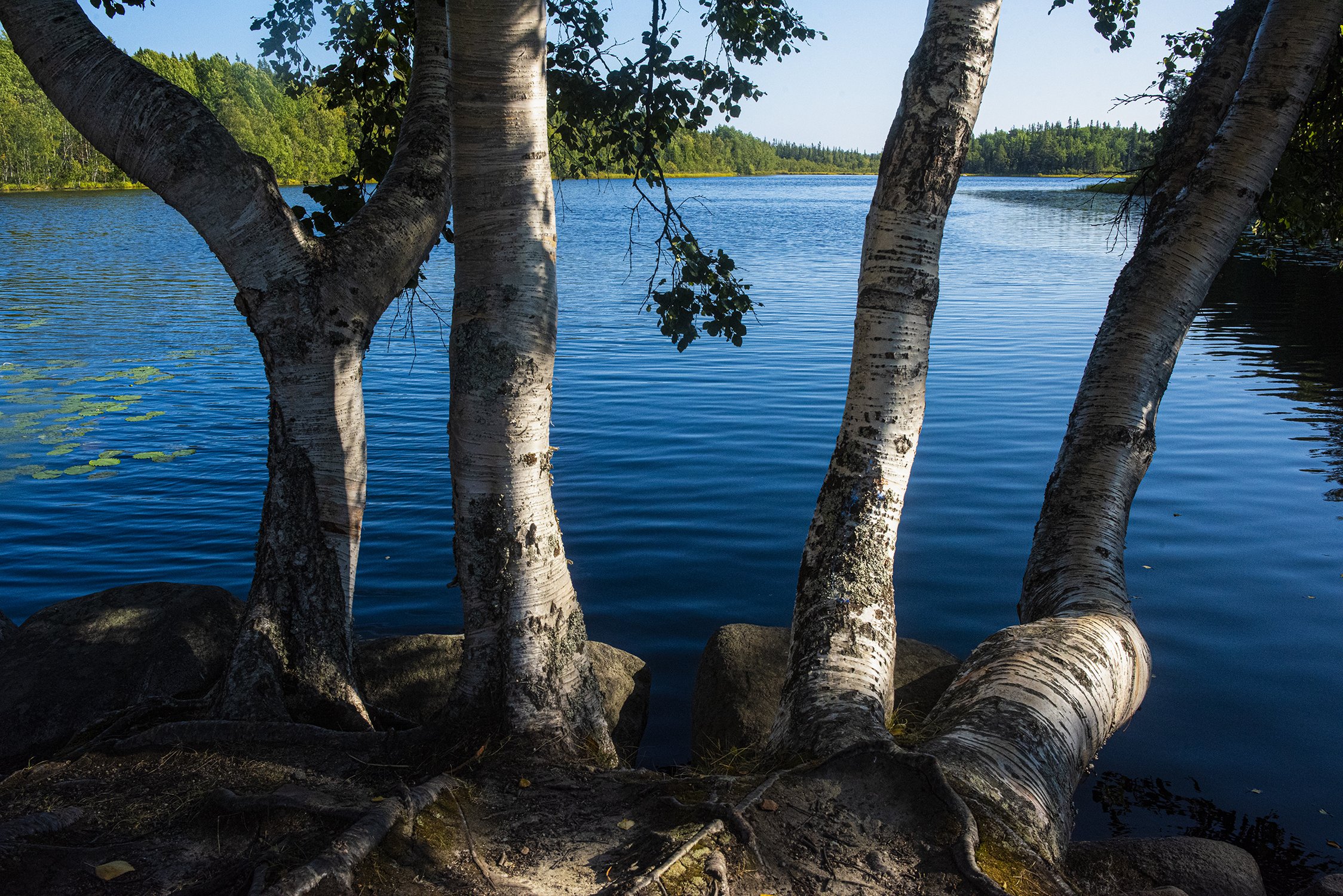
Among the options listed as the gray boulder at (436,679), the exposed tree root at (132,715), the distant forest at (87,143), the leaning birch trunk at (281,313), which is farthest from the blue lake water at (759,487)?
the distant forest at (87,143)

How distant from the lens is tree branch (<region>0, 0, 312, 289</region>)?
3961 millimetres

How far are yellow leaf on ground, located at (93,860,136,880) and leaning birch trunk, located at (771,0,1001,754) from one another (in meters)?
2.40

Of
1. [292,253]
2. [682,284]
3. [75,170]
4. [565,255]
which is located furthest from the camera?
[75,170]

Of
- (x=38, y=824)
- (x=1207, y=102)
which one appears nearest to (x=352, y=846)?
(x=38, y=824)

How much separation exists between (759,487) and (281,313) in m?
7.06

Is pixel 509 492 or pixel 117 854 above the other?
pixel 509 492

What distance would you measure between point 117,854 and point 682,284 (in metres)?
4.59

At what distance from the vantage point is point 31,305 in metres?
22.5

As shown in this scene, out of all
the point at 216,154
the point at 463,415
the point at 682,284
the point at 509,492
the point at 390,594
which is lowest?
the point at 390,594

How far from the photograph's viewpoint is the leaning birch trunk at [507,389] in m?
3.61

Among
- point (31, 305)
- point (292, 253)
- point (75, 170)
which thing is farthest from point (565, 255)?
point (75, 170)

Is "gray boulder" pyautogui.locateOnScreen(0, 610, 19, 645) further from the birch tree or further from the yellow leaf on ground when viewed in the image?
the birch tree

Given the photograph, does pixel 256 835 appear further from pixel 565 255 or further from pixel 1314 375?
pixel 565 255

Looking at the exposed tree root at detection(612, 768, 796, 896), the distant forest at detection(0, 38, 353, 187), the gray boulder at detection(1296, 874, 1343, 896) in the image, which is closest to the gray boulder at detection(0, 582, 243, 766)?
the exposed tree root at detection(612, 768, 796, 896)
